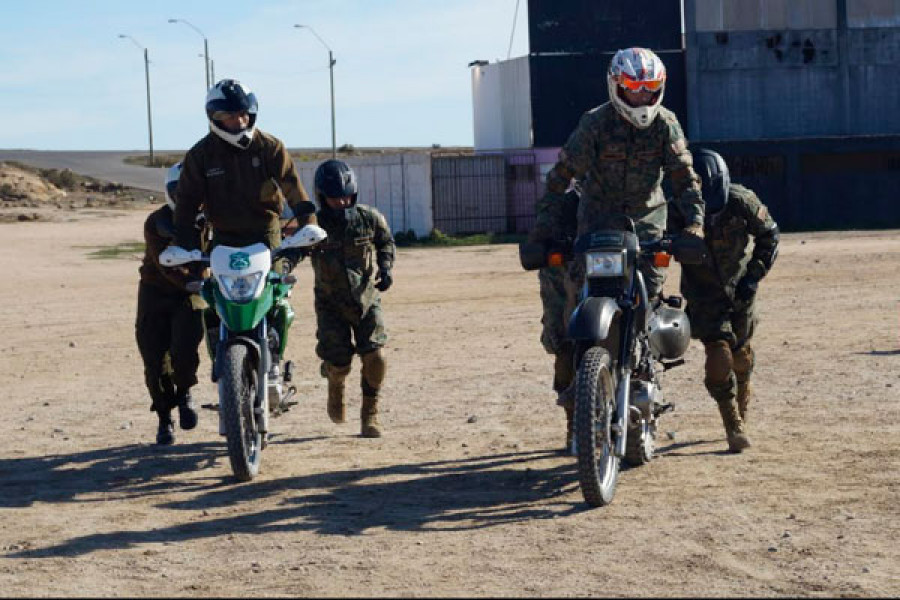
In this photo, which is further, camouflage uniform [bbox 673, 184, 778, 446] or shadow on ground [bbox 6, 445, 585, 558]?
camouflage uniform [bbox 673, 184, 778, 446]

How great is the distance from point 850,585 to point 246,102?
187 inches

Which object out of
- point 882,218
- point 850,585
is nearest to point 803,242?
point 882,218

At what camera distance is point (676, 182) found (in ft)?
28.7

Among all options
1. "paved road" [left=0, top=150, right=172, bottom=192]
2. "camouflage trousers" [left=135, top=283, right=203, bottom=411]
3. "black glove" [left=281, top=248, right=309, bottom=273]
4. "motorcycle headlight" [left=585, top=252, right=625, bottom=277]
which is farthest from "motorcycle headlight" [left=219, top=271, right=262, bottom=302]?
"paved road" [left=0, top=150, right=172, bottom=192]

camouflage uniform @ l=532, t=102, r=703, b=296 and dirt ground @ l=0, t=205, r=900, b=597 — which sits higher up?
camouflage uniform @ l=532, t=102, r=703, b=296

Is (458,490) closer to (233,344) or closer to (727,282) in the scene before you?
(233,344)

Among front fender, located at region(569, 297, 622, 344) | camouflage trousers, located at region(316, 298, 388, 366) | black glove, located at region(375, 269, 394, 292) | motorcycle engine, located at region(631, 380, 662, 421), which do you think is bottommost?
motorcycle engine, located at region(631, 380, 662, 421)

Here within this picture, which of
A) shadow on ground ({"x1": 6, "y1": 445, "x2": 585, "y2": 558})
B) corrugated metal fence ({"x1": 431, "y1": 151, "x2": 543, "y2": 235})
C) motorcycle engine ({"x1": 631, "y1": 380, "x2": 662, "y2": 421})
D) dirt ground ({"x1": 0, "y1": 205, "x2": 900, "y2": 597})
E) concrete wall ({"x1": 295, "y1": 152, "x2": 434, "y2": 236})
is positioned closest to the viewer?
dirt ground ({"x1": 0, "y1": 205, "x2": 900, "y2": 597})

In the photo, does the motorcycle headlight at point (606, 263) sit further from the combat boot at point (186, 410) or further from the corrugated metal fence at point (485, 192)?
the corrugated metal fence at point (485, 192)

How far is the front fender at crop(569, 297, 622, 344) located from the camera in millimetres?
7770

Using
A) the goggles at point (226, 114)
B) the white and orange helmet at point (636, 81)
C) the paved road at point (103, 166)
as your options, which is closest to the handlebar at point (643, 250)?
the white and orange helmet at point (636, 81)

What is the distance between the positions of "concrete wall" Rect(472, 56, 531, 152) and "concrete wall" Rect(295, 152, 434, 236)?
4.08 metres

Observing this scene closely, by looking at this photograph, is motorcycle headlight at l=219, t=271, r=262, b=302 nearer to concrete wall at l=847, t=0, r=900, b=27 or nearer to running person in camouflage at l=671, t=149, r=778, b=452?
running person in camouflage at l=671, t=149, r=778, b=452

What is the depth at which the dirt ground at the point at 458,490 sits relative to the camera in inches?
260
